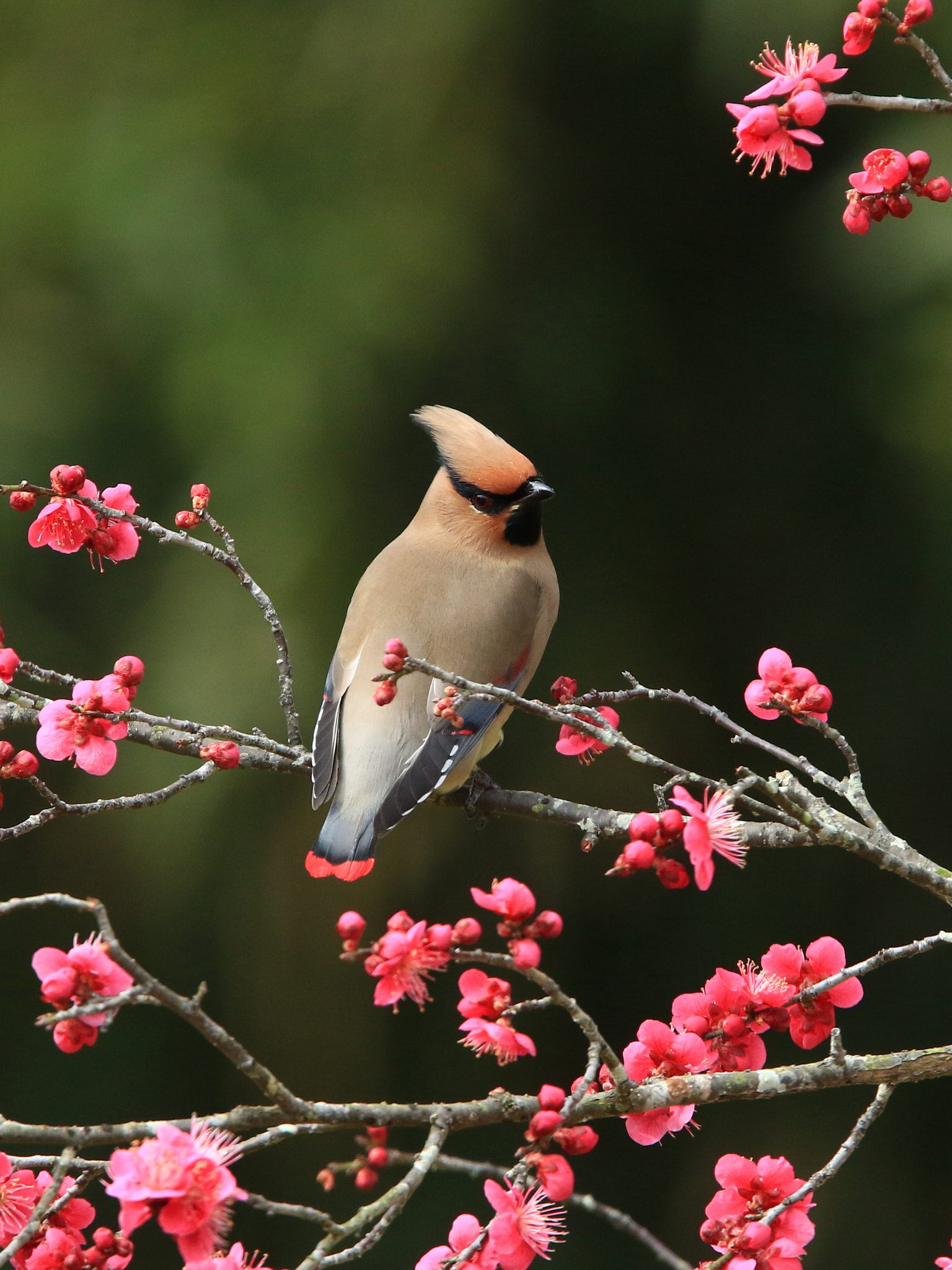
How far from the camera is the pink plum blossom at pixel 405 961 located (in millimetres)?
987

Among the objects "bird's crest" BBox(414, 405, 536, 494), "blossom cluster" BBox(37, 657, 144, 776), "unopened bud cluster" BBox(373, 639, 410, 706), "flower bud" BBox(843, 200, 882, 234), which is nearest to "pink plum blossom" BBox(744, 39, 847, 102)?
"flower bud" BBox(843, 200, 882, 234)

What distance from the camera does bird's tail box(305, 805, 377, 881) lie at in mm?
1831

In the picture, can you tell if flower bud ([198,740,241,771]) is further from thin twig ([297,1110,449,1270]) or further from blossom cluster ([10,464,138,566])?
thin twig ([297,1110,449,1270])

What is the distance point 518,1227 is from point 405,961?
0.72ft

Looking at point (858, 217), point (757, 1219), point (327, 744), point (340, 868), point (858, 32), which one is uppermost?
point (858, 32)

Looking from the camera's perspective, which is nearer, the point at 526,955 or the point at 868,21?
the point at 526,955

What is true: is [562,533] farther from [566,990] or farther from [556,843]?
[566,990]

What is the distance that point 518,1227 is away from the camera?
1.03 m

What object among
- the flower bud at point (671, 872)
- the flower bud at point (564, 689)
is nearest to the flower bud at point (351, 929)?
the flower bud at point (671, 872)

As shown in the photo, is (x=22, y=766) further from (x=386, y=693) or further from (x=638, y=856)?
(x=638, y=856)

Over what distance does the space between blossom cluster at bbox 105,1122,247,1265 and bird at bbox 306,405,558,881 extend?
0.92m

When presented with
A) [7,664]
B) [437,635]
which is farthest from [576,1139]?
[437,635]

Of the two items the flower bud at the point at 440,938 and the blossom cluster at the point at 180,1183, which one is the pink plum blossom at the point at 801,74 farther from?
the blossom cluster at the point at 180,1183

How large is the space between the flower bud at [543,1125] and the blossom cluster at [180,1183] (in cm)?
20
